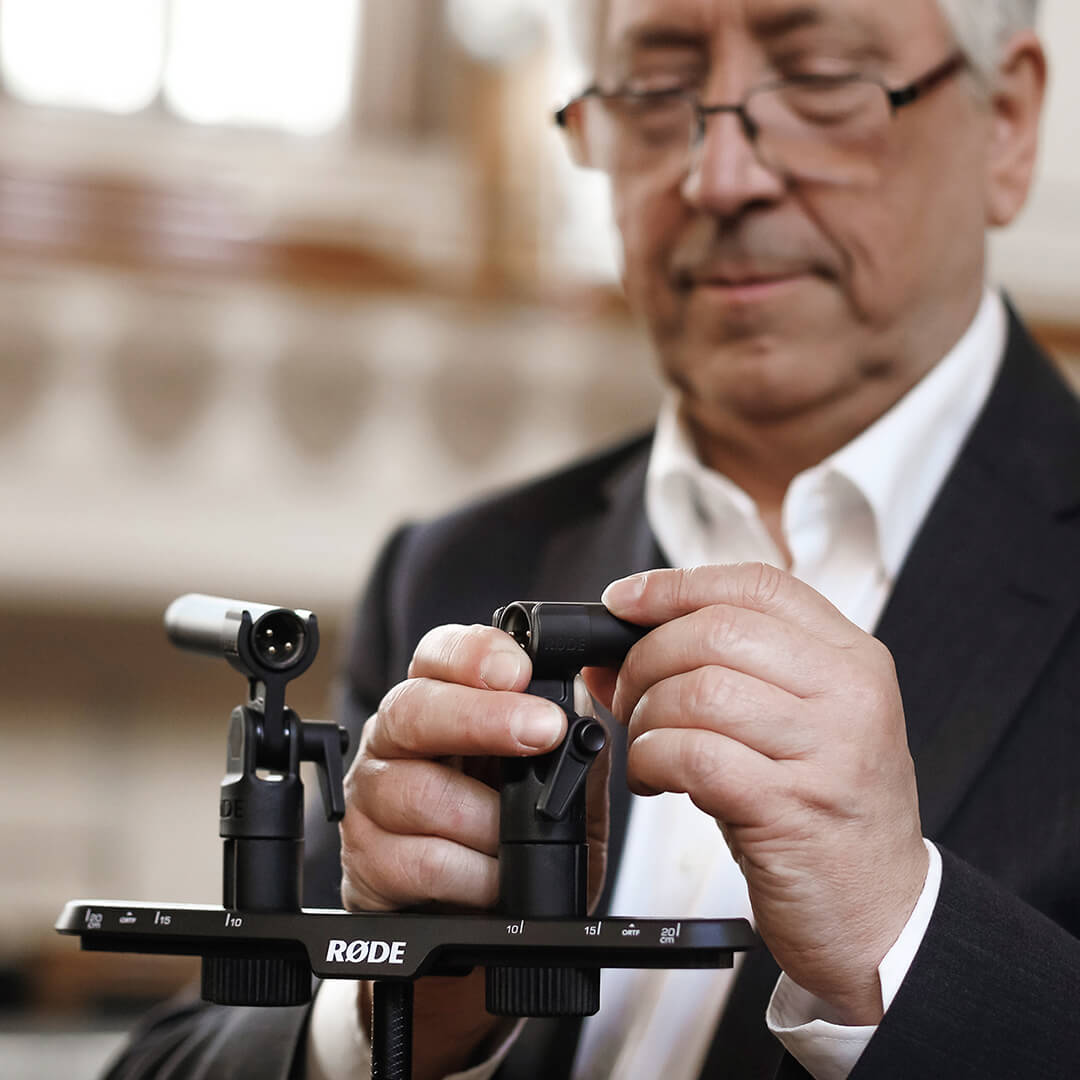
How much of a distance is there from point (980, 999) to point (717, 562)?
423 mm

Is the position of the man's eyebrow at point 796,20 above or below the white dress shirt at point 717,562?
above

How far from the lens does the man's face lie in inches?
46.7

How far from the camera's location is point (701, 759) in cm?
71

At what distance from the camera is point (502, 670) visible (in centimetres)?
74

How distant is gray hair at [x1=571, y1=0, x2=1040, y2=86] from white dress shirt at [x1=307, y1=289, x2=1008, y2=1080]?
0.20m

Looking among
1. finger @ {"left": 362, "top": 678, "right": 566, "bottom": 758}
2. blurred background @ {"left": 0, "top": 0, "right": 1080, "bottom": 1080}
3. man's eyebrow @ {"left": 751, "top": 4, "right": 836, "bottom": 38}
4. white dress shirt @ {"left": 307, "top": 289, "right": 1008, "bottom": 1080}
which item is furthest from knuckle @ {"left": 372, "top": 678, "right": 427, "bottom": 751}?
blurred background @ {"left": 0, "top": 0, "right": 1080, "bottom": 1080}

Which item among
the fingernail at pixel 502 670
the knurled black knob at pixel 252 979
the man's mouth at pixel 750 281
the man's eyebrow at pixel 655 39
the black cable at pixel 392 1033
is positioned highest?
the man's eyebrow at pixel 655 39

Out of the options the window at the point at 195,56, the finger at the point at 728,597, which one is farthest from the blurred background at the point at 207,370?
the finger at the point at 728,597

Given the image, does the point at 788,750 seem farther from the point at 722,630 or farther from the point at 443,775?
the point at 443,775

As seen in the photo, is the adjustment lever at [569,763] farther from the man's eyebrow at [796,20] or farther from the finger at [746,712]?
the man's eyebrow at [796,20]

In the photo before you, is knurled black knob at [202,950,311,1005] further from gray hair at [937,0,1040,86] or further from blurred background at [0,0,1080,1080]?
blurred background at [0,0,1080,1080]

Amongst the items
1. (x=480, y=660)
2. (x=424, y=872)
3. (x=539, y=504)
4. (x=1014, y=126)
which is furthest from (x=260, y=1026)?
(x=1014, y=126)

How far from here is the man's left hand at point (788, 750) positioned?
0.72m

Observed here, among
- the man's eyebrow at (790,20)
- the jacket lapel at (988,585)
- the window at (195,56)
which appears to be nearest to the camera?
the jacket lapel at (988,585)
